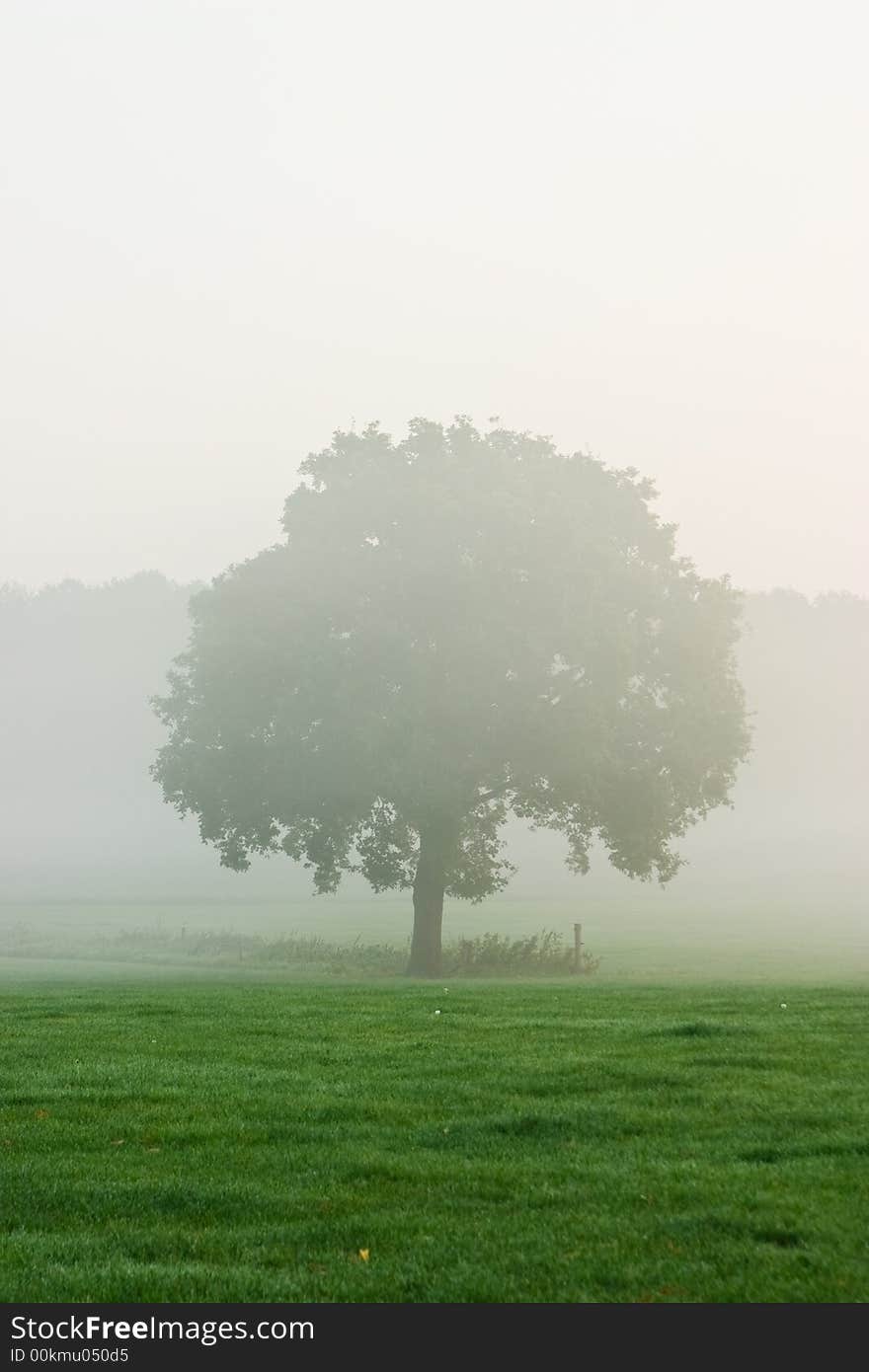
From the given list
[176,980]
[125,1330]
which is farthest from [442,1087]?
[176,980]

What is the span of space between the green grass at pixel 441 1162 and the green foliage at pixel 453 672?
2190 cm

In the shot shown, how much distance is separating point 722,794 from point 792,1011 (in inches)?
938

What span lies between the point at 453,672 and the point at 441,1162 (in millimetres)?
32222

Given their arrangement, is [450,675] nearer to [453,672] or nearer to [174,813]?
[453,672]

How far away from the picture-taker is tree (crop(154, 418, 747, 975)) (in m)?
43.4

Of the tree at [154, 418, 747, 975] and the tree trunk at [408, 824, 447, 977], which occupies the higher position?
the tree at [154, 418, 747, 975]

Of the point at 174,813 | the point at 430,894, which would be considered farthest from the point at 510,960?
the point at 174,813

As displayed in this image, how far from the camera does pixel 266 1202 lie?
1096 cm

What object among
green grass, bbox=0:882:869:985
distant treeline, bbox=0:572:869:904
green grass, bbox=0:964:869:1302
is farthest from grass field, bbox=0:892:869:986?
distant treeline, bbox=0:572:869:904

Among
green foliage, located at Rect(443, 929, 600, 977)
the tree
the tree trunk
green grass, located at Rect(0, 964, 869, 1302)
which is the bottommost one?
green grass, located at Rect(0, 964, 869, 1302)

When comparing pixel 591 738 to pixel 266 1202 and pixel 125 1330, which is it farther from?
pixel 125 1330

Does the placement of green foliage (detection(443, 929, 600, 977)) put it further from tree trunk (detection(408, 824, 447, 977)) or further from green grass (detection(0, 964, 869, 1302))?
green grass (detection(0, 964, 869, 1302))

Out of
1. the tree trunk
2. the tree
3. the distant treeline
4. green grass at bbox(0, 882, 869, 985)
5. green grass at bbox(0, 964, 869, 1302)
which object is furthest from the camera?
the distant treeline

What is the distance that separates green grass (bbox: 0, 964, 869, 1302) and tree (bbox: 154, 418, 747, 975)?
21.9 metres
